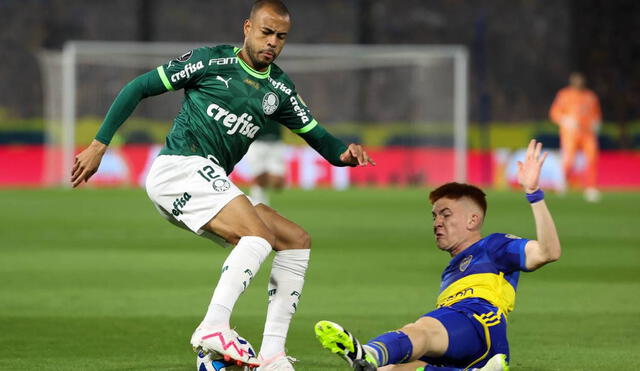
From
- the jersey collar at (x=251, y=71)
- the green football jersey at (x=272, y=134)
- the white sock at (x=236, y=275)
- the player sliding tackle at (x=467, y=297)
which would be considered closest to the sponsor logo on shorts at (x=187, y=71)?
the jersey collar at (x=251, y=71)

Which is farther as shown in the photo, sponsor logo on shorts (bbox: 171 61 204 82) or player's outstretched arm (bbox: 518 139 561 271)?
sponsor logo on shorts (bbox: 171 61 204 82)

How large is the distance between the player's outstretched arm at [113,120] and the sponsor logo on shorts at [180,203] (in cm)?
44

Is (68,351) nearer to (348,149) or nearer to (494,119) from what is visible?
(348,149)

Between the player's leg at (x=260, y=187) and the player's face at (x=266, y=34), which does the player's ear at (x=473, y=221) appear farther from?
the player's leg at (x=260, y=187)

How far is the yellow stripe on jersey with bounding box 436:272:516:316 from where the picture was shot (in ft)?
20.4

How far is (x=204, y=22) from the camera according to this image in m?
36.7

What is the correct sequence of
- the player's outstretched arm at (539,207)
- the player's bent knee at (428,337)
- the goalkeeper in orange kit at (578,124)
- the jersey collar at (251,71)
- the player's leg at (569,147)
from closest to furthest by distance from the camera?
the player's bent knee at (428,337) → the player's outstretched arm at (539,207) → the jersey collar at (251,71) → the goalkeeper in orange kit at (578,124) → the player's leg at (569,147)

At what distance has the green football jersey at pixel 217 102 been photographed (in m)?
6.56

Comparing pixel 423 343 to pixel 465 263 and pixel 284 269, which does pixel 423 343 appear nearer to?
pixel 465 263

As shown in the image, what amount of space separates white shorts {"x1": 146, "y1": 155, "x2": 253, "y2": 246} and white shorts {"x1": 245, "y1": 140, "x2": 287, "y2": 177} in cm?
1548

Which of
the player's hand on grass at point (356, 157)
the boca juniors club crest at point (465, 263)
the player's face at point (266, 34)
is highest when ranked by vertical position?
the player's face at point (266, 34)

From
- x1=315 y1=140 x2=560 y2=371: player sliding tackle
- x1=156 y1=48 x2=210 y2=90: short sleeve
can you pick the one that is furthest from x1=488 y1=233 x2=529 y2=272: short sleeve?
x1=156 y1=48 x2=210 y2=90: short sleeve

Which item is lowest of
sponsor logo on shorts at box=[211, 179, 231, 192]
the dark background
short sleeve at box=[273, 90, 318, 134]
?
sponsor logo on shorts at box=[211, 179, 231, 192]

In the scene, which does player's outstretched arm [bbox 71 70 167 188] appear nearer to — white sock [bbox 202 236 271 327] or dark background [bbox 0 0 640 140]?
white sock [bbox 202 236 271 327]
